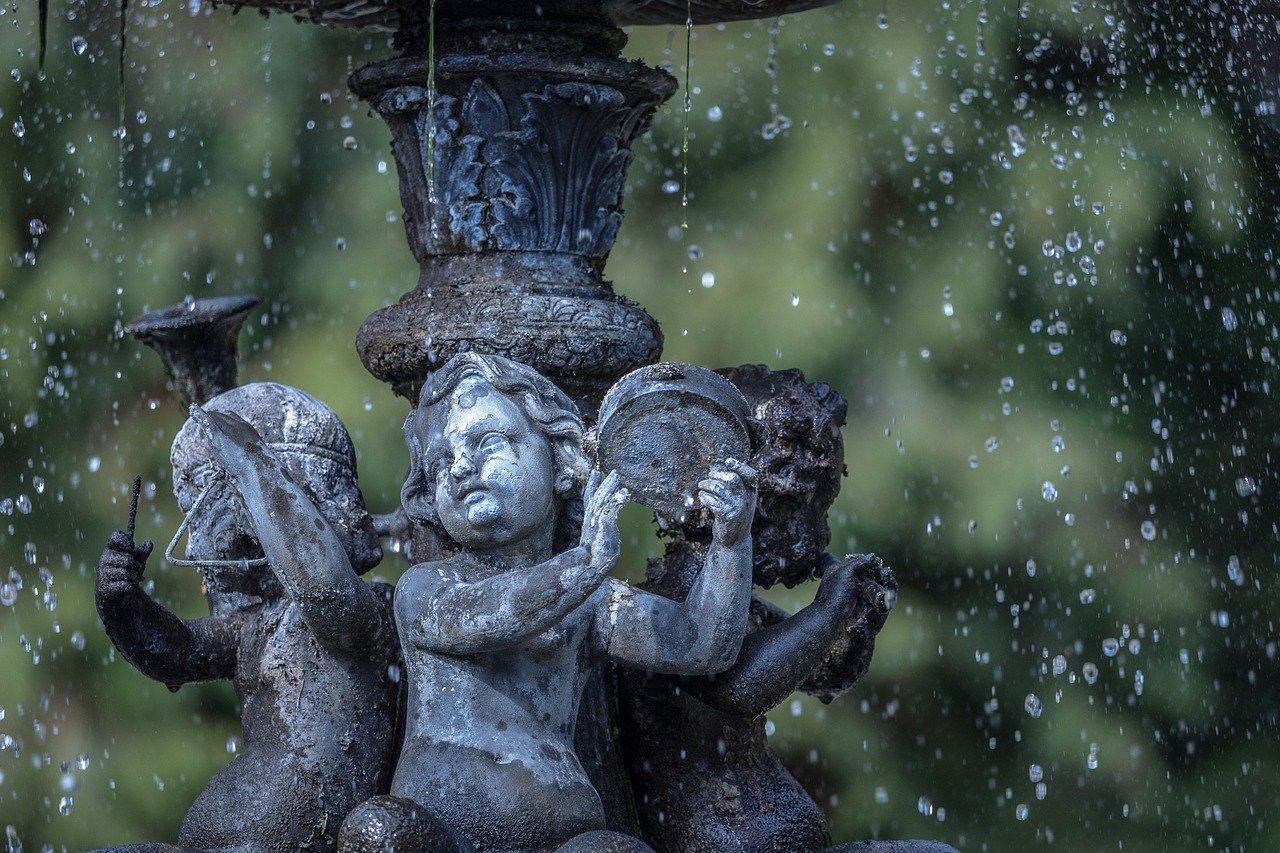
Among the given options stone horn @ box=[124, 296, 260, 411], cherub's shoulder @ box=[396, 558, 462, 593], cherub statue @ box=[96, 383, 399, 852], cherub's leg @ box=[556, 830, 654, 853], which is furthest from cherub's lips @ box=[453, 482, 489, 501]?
stone horn @ box=[124, 296, 260, 411]

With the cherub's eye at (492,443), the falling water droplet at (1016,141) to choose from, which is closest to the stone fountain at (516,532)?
the cherub's eye at (492,443)

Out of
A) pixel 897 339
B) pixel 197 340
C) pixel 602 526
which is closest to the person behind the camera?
pixel 602 526

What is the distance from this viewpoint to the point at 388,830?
322cm

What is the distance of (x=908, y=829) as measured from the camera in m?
6.83

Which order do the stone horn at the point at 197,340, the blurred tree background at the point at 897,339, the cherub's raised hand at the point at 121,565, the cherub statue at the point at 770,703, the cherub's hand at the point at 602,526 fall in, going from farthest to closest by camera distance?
the blurred tree background at the point at 897,339, the stone horn at the point at 197,340, the cherub statue at the point at 770,703, the cherub's raised hand at the point at 121,565, the cherub's hand at the point at 602,526

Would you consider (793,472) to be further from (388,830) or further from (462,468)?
(388,830)

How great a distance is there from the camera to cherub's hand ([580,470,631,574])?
131 inches

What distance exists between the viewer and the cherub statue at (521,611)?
11.1 feet

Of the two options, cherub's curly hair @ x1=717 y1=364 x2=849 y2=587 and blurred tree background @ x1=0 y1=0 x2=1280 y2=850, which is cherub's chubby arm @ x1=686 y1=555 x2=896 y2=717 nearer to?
cherub's curly hair @ x1=717 y1=364 x2=849 y2=587

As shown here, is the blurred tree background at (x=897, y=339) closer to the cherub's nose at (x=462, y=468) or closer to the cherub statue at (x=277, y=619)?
the cherub statue at (x=277, y=619)

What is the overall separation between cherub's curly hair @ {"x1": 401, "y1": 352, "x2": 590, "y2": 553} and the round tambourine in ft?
0.30

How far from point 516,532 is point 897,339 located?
11.7 ft

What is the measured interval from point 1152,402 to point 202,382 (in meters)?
3.83

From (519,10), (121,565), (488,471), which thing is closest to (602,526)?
(488,471)
